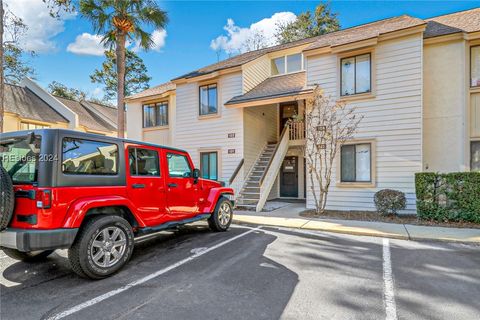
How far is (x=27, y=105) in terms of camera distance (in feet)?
65.0

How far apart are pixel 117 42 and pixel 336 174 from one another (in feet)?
36.3

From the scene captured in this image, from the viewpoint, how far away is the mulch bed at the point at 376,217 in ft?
23.4

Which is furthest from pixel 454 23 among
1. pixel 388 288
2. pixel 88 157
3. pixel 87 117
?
pixel 87 117

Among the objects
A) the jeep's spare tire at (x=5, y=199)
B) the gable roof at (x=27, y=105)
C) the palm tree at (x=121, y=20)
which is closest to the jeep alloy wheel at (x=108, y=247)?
the jeep's spare tire at (x=5, y=199)

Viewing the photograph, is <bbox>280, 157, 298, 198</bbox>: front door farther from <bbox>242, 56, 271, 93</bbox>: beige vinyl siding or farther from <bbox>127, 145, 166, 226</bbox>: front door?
<bbox>127, 145, 166, 226</bbox>: front door

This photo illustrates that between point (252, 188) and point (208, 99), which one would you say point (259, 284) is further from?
point (208, 99)

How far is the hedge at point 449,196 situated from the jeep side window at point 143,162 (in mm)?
7395

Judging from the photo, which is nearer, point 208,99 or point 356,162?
point 356,162

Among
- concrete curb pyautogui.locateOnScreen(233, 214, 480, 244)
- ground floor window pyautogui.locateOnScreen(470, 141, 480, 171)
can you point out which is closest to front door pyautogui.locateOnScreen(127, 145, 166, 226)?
concrete curb pyautogui.locateOnScreen(233, 214, 480, 244)

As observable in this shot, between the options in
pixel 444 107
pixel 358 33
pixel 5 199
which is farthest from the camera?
pixel 358 33

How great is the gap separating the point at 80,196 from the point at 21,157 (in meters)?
0.98

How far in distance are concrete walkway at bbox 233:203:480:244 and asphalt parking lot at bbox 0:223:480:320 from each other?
27.0 inches

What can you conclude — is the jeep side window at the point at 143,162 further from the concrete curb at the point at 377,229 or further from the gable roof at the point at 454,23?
the gable roof at the point at 454,23

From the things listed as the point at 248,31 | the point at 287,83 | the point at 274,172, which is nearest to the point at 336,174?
the point at 274,172
